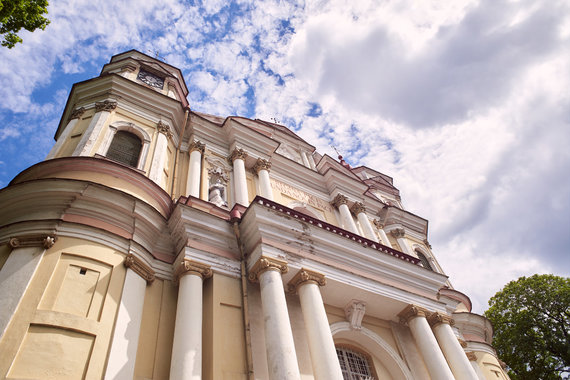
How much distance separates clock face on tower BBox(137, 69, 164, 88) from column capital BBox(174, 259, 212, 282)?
9.91 m

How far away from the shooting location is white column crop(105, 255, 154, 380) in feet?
23.3

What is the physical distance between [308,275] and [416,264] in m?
4.50

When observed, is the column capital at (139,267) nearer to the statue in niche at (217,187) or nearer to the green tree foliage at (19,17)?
the statue in niche at (217,187)

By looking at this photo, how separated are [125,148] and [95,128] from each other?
1005 millimetres

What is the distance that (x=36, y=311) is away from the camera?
6957mm

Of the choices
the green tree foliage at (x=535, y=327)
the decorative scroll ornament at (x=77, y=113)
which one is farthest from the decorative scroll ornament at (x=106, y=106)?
the green tree foliage at (x=535, y=327)

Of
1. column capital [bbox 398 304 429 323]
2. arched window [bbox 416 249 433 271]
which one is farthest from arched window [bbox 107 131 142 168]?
arched window [bbox 416 249 433 271]

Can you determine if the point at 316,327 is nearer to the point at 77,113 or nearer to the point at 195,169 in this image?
the point at 195,169

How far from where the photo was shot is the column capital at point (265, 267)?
30.5 feet

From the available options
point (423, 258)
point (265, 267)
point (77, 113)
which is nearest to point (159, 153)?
point (77, 113)

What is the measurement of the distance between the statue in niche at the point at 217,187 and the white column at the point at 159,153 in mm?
1725

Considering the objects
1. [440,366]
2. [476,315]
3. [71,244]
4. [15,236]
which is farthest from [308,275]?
[476,315]

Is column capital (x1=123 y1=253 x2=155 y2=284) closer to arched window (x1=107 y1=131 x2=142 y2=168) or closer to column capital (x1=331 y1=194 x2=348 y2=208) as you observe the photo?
arched window (x1=107 y1=131 x2=142 y2=168)

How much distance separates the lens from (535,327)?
2489 cm
